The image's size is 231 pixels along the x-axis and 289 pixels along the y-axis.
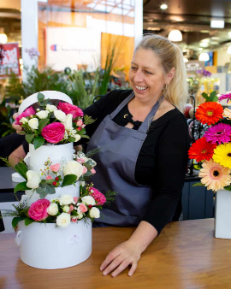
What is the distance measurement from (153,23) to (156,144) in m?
7.04

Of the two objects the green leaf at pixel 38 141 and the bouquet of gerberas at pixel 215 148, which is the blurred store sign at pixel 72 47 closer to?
the bouquet of gerberas at pixel 215 148

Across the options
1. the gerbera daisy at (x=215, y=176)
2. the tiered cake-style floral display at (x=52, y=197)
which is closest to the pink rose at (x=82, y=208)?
the tiered cake-style floral display at (x=52, y=197)

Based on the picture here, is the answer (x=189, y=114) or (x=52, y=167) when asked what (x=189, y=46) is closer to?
(x=189, y=114)

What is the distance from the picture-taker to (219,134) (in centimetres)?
114

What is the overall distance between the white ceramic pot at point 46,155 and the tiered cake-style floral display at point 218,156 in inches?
18.6

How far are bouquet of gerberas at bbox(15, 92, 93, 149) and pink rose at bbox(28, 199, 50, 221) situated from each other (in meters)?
0.16

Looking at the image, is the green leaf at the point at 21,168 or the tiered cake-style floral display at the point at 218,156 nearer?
the green leaf at the point at 21,168

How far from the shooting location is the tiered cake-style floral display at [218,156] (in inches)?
44.6

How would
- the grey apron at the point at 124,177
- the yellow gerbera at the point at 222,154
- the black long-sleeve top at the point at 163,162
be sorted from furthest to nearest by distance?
the grey apron at the point at 124,177 < the black long-sleeve top at the point at 163,162 < the yellow gerbera at the point at 222,154

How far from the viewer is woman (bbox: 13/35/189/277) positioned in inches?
52.1

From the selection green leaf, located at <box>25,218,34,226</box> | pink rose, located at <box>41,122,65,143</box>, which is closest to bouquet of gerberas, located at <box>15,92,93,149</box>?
pink rose, located at <box>41,122,65,143</box>

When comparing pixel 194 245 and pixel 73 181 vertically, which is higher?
pixel 73 181

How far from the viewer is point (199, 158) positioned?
1.19m

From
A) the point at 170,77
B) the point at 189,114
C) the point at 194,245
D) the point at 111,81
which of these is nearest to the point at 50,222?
the point at 194,245
